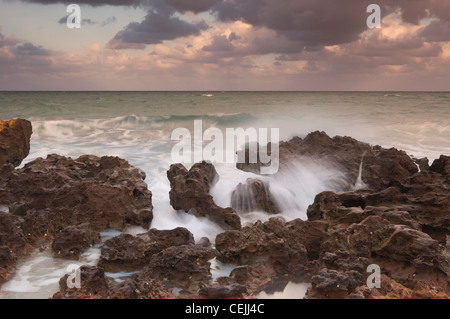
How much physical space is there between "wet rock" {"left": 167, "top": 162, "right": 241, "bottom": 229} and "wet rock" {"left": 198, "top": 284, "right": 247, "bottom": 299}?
272cm

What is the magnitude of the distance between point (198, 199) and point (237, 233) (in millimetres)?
1983

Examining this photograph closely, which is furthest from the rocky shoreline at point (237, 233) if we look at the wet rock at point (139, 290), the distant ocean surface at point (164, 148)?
the distant ocean surface at point (164, 148)

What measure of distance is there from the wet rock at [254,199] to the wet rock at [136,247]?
2.39 meters

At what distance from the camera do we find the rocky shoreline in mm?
5250

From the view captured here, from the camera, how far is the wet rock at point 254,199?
8836 mm

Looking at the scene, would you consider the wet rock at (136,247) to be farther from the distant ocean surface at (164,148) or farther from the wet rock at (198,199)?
the wet rock at (198,199)

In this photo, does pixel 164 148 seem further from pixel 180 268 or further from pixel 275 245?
pixel 180 268

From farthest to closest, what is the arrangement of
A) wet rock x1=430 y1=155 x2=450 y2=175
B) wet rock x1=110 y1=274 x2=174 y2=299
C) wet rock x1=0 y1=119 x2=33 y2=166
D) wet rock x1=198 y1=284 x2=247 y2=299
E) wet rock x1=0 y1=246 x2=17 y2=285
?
wet rock x1=0 y1=119 x2=33 y2=166, wet rock x1=430 y1=155 x2=450 y2=175, wet rock x1=0 y1=246 x2=17 y2=285, wet rock x1=198 y1=284 x2=247 y2=299, wet rock x1=110 y1=274 x2=174 y2=299

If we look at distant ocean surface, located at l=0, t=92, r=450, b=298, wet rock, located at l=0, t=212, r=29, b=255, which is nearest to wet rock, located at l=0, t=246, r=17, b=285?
distant ocean surface, located at l=0, t=92, r=450, b=298

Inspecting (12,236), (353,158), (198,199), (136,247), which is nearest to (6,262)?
(12,236)

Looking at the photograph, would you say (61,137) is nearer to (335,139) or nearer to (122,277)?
(335,139)

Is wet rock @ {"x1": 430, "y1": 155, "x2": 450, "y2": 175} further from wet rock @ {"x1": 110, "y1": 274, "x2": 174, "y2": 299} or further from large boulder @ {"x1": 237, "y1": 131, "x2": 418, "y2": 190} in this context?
wet rock @ {"x1": 110, "y1": 274, "x2": 174, "y2": 299}

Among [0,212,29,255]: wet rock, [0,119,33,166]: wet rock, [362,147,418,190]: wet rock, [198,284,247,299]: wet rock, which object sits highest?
[0,119,33,166]: wet rock
